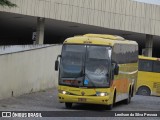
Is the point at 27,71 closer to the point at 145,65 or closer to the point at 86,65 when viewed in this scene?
the point at 86,65

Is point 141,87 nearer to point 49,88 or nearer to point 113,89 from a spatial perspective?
point 49,88

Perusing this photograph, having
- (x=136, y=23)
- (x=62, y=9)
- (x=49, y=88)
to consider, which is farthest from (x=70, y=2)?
(x=49, y=88)

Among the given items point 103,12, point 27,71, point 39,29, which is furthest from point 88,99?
point 103,12

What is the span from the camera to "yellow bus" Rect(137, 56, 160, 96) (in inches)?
1496

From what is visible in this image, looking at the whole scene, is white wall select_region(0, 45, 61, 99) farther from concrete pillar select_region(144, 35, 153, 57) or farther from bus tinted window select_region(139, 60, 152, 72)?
concrete pillar select_region(144, 35, 153, 57)

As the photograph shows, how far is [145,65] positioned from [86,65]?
17758 mm

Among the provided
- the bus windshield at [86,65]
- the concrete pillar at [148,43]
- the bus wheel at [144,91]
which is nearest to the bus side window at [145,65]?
the bus wheel at [144,91]

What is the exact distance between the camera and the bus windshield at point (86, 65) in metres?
21.2

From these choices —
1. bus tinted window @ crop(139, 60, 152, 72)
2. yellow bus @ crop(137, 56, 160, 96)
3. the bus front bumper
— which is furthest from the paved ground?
bus tinted window @ crop(139, 60, 152, 72)

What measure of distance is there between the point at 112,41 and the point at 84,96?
9.43 feet

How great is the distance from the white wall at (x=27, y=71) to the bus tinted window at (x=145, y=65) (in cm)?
697

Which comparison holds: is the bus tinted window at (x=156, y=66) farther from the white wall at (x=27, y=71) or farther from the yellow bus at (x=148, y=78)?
the white wall at (x=27, y=71)

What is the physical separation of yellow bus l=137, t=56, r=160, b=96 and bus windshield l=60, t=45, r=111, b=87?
1675 cm

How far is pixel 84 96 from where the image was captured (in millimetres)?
20969
